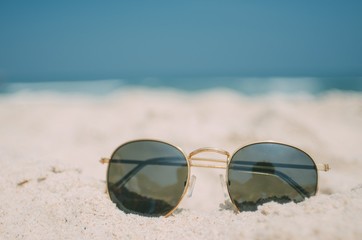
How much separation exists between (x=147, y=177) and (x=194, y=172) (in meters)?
0.96

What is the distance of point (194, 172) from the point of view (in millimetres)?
2652

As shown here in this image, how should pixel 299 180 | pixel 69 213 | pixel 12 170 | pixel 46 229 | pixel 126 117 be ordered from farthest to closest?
pixel 126 117 < pixel 12 170 < pixel 299 180 < pixel 69 213 < pixel 46 229

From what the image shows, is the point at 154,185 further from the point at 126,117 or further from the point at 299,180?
the point at 126,117

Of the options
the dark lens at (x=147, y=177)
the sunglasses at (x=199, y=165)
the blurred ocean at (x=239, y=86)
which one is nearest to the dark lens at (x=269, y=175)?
the sunglasses at (x=199, y=165)

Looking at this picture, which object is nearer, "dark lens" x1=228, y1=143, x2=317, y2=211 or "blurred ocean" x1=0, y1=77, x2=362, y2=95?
"dark lens" x1=228, y1=143, x2=317, y2=211

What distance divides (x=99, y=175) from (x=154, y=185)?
776 mm

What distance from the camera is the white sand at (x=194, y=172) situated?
46.9 inches

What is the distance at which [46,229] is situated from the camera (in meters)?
1.37

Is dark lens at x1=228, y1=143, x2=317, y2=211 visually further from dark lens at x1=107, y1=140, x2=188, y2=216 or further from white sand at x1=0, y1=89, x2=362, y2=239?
dark lens at x1=107, y1=140, x2=188, y2=216

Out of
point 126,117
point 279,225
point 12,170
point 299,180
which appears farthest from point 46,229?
point 126,117

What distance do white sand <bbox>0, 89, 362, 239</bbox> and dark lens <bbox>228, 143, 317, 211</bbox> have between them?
0.09m

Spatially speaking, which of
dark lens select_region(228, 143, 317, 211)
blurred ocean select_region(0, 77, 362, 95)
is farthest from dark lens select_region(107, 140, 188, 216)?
blurred ocean select_region(0, 77, 362, 95)

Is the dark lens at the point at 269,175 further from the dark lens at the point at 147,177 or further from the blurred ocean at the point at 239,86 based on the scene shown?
the blurred ocean at the point at 239,86

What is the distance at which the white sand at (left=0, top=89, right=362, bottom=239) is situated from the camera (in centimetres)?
119
